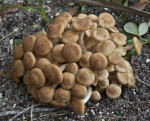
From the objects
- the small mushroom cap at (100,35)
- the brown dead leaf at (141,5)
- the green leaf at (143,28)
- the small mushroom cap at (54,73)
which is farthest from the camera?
the brown dead leaf at (141,5)

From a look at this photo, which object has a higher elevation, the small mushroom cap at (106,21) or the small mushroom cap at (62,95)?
the small mushroom cap at (106,21)

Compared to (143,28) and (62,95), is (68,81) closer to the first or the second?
(62,95)

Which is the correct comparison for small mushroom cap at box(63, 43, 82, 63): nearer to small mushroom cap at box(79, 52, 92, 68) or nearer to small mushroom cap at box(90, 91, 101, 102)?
small mushroom cap at box(79, 52, 92, 68)

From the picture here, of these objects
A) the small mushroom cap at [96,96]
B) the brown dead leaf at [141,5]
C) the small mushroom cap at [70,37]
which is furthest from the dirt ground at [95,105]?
the small mushroom cap at [70,37]

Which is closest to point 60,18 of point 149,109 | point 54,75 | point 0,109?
point 54,75

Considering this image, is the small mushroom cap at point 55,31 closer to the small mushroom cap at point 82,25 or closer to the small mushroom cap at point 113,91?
the small mushroom cap at point 82,25
